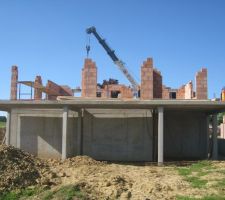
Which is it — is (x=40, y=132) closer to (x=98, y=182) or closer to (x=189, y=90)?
(x=98, y=182)

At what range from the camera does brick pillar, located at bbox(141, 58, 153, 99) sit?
2033 cm

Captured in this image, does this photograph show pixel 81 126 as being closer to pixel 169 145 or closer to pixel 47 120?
pixel 47 120

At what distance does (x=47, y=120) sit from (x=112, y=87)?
15311 mm

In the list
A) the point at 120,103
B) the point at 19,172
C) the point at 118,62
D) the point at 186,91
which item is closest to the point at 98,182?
the point at 19,172

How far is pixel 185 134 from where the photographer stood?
863 inches

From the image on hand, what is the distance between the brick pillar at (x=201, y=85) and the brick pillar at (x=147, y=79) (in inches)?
107

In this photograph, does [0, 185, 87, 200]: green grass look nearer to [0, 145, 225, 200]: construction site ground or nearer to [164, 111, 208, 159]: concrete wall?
[0, 145, 225, 200]: construction site ground

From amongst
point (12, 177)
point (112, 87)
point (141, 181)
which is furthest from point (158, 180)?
point (112, 87)

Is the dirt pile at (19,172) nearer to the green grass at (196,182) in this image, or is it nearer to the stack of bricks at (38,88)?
the green grass at (196,182)

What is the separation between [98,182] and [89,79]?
419 inches

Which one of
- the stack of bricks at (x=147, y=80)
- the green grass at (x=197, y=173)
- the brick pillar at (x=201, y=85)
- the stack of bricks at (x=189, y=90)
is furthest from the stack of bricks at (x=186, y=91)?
the green grass at (x=197, y=173)

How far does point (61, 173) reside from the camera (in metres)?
13.4

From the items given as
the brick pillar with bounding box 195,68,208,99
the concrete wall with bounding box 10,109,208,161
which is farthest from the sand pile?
the brick pillar with bounding box 195,68,208,99

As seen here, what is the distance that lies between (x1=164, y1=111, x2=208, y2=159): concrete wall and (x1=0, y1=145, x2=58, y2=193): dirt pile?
9.56 metres
